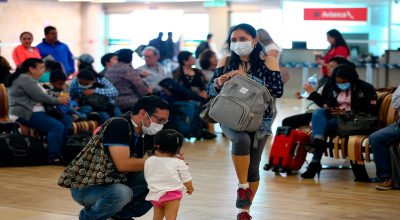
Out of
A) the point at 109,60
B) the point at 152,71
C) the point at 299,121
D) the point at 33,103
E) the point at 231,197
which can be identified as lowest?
the point at 231,197

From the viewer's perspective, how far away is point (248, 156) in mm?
3090

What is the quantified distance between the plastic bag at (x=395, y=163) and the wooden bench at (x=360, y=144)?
229mm

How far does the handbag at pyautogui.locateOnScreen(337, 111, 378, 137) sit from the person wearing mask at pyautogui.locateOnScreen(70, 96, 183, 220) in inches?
101

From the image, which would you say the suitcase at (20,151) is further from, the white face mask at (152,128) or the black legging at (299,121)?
the white face mask at (152,128)

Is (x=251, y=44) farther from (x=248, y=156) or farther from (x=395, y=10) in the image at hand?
(x=395, y=10)

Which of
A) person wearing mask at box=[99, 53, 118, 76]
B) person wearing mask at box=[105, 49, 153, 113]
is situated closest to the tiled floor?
person wearing mask at box=[105, 49, 153, 113]

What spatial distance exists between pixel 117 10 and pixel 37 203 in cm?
1772

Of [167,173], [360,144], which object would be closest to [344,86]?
[360,144]

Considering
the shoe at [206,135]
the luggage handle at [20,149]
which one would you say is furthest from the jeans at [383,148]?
the shoe at [206,135]

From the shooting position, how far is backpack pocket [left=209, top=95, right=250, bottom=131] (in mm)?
3070

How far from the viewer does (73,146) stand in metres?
5.47

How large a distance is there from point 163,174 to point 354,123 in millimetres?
2834

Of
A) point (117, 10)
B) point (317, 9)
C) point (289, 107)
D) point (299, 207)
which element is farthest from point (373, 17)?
point (299, 207)

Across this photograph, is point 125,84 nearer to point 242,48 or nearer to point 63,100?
point 63,100
